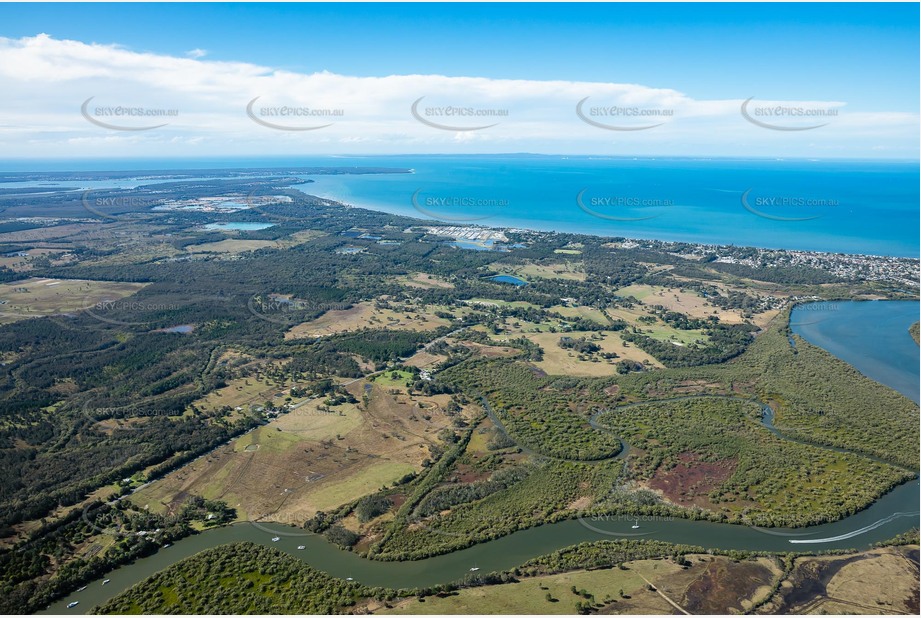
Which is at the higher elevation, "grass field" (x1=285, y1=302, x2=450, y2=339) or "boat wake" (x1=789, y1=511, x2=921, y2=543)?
"grass field" (x1=285, y1=302, x2=450, y2=339)

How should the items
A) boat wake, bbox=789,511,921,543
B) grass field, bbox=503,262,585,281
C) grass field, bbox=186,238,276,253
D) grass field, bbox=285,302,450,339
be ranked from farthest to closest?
grass field, bbox=186,238,276,253 < grass field, bbox=503,262,585,281 < grass field, bbox=285,302,450,339 < boat wake, bbox=789,511,921,543

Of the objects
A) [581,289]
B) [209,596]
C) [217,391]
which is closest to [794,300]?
[581,289]

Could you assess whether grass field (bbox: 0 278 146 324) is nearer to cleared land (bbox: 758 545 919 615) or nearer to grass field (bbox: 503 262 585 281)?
grass field (bbox: 503 262 585 281)

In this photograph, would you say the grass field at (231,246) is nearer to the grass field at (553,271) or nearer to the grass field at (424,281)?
the grass field at (424,281)

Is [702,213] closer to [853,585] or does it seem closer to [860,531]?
[860,531]

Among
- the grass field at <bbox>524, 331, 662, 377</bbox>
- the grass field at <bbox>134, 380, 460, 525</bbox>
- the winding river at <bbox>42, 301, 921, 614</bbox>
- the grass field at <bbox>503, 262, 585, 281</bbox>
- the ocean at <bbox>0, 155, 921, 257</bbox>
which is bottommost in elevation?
the winding river at <bbox>42, 301, 921, 614</bbox>

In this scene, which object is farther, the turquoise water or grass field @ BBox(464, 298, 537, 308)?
the turquoise water

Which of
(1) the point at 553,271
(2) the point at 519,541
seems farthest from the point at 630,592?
(1) the point at 553,271

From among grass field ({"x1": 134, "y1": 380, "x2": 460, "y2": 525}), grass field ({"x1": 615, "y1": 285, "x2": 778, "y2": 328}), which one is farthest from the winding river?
grass field ({"x1": 615, "y1": 285, "x2": 778, "y2": 328})
